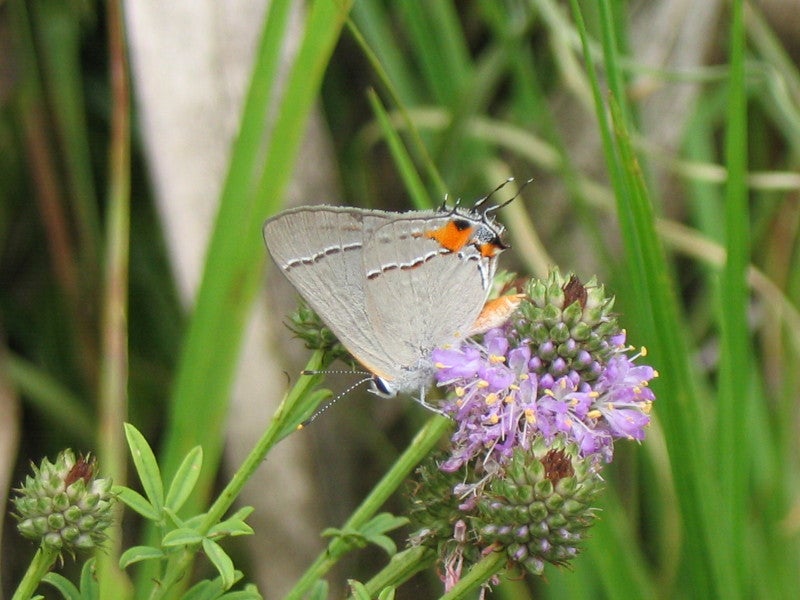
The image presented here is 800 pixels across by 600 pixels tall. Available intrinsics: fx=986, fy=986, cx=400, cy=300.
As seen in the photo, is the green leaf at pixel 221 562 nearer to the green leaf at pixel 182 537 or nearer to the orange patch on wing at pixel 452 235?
the green leaf at pixel 182 537

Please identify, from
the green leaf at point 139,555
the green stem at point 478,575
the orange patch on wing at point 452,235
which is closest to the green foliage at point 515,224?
the orange patch on wing at point 452,235

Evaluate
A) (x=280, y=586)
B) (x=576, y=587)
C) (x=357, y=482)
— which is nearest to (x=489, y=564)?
(x=576, y=587)

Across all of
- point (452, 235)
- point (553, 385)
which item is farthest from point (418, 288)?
point (553, 385)

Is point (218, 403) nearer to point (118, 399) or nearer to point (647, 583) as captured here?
point (118, 399)

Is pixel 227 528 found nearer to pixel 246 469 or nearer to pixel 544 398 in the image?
pixel 246 469

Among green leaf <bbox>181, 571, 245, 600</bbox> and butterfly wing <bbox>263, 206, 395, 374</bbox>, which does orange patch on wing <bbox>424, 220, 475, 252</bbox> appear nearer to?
butterfly wing <bbox>263, 206, 395, 374</bbox>

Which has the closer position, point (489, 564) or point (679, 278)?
point (489, 564)

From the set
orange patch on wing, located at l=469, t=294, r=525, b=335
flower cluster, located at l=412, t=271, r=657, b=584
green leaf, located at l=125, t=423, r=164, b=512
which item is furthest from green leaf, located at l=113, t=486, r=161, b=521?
orange patch on wing, located at l=469, t=294, r=525, b=335

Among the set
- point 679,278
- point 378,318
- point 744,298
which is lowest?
point 378,318
